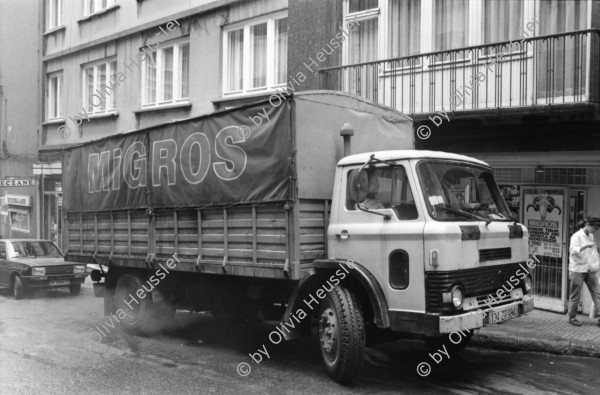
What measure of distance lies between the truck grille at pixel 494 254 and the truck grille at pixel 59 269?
418 inches

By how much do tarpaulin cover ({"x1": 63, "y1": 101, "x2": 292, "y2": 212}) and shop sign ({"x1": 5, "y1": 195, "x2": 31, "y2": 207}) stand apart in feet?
43.4

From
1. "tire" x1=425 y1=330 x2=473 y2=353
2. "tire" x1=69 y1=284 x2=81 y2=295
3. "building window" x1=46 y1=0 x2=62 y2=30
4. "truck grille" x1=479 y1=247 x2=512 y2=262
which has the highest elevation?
"building window" x1=46 y1=0 x2=62 y2=30

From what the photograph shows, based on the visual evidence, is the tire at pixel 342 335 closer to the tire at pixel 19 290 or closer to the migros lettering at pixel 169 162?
the migros lettering at pixel 169 162

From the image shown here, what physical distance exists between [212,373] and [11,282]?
8.88m

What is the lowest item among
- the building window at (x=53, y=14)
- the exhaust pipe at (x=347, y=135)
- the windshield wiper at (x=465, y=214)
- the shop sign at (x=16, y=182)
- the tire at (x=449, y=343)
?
the tire at (x=449, y=343)

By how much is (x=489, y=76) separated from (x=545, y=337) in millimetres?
4477

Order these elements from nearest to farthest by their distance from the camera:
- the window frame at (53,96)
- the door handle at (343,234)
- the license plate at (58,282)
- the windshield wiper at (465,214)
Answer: the windshield wiper at (465,214)
the door handle at (343,234)
the license plate at (58,282)
the window frame at (53,96)

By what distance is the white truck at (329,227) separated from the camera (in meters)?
6.22

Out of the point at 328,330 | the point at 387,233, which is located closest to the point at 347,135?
the point at 387,233

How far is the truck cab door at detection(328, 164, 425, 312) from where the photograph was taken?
6.16 m

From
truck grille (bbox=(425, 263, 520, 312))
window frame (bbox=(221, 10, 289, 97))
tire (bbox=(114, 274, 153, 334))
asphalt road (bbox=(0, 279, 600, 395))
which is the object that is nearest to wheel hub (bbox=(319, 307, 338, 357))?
asphalt road (bbox=(0, 279, 600, 395))

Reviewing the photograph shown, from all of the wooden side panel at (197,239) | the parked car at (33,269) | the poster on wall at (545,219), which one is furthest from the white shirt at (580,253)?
the parked car at (33,269)

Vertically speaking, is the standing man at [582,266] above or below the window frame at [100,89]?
below

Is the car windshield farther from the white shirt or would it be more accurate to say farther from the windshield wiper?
the white shirt
